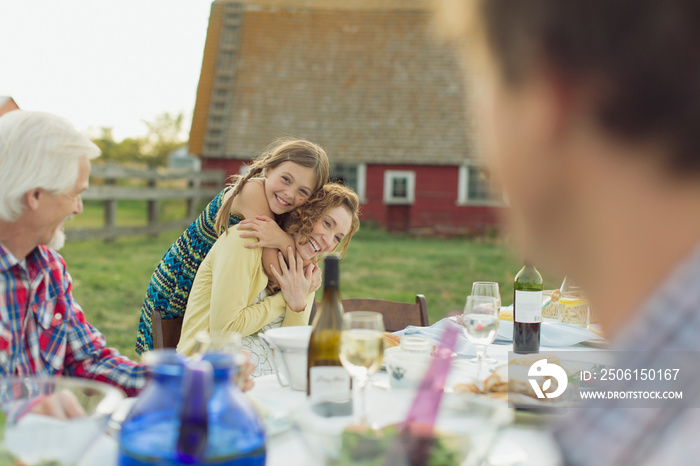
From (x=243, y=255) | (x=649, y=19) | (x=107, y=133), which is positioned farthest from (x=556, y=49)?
(x=107, y=133)

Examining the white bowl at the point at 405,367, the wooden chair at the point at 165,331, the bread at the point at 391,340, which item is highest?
the white bowl at the point at 405,367

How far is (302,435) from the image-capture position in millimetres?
1083

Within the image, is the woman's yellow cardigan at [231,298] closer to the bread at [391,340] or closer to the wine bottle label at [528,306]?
the bread at [391,340]

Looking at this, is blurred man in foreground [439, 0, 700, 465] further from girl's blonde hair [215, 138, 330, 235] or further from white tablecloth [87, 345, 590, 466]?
girl's blonde hair [215, 138, 330, 235]

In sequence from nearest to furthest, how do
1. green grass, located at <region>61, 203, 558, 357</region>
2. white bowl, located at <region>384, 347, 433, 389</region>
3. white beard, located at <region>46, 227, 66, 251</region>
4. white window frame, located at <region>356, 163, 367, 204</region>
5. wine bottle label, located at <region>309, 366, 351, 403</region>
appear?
1. wine bottle label, located at <region>309, 366, 351, 403</region>
2. white bowl, located at <region>384, 347, 433, 389</region>
3. white beard, located at <region>46, 227, 66, 251</region>
4. green grass, located at <region>61, 203, 558, 357</region>
5. white window frame, located at <region>356, 163, 367, 204</region>

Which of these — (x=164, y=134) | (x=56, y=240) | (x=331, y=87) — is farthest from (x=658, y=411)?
(x=164, y=134)

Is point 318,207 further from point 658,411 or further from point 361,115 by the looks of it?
point 361,115

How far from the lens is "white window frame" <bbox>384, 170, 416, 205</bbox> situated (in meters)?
17.9

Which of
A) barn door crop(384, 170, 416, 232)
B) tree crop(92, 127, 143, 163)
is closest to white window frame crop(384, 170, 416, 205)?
barn door crop(384, 170, 416, 232)

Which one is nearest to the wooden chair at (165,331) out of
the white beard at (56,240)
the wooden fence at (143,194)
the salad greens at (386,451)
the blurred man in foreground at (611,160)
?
the white beard at (56,240)

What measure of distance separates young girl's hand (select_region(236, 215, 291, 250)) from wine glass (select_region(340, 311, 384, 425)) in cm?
140

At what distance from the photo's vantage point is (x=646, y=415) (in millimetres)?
606

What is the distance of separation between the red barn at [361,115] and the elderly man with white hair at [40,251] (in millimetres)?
15496

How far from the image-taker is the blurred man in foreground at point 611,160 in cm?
54
